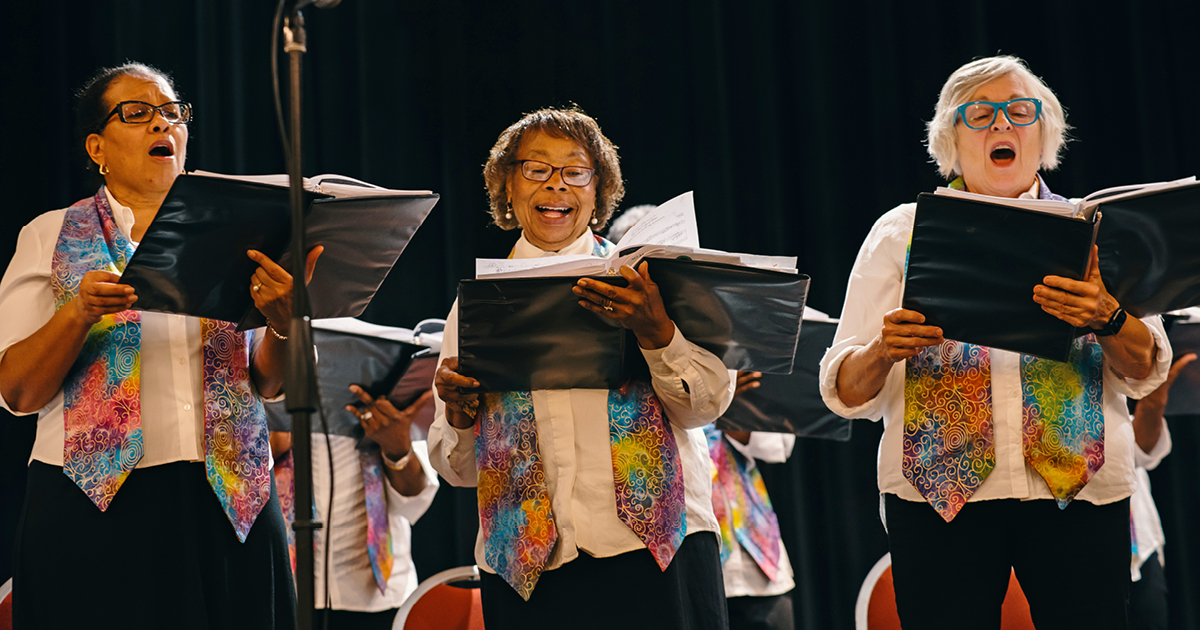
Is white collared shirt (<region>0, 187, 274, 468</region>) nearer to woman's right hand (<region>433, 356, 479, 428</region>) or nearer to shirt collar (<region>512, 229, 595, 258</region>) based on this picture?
woman's right hand (<region>433, 356, 479, 428</region>)

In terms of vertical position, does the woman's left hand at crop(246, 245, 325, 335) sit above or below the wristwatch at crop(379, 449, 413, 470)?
above

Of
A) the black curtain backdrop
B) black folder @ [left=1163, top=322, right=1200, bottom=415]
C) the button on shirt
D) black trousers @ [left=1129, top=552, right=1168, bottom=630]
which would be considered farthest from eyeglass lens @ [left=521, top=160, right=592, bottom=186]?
black trousers @ [left=1129, top=552, right=1168, bottom=630]

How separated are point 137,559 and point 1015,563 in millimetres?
1546

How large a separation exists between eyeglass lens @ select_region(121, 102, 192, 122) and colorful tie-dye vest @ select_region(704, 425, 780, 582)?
1.71 metres

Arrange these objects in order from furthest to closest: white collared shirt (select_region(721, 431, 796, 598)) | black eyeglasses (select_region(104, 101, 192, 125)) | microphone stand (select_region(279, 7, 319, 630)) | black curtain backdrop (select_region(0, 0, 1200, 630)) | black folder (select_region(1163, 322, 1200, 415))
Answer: black curtain backdrop (select_region(0, 0, 1200, 630)) < white collared shirt (select_region(721, 431, 796, 598)) < black folder (select_region(1163, 322, 1200, 415)) < black eyeglasses (select_region(104, 101, 192, 125)) < microphone stand (select_region(279, 7, 319, 630))

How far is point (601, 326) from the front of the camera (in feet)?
6.39

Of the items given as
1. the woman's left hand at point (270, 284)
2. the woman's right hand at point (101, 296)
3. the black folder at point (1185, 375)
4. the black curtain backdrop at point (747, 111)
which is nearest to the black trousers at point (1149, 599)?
the black folder at point (1185, 375)

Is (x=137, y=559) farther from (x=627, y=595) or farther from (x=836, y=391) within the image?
(x=836, y=391)

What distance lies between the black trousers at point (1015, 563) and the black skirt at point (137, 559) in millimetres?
1183

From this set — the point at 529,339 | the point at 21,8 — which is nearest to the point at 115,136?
the point at 529,339

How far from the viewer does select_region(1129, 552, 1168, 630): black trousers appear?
334 centimetres

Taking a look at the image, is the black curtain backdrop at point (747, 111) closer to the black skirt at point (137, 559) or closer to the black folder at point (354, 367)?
the black folder at point (354, 367)

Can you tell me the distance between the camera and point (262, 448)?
6.82ft

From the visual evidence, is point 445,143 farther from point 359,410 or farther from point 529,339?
point 529,339
